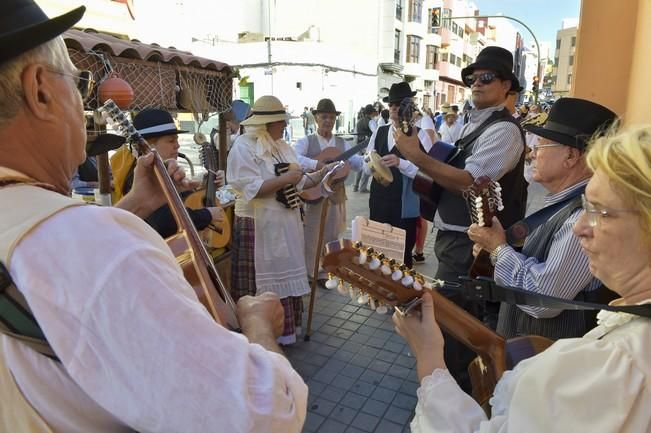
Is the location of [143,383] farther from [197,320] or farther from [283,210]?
[283,210]

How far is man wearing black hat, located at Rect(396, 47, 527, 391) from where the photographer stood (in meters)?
2.61

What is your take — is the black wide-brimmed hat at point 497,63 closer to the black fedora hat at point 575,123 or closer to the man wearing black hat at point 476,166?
the man wearing black hat at point 476,166

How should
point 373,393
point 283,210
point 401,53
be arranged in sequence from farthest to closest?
point 401,53, point 283,210, point 373,393

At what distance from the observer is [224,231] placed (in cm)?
426

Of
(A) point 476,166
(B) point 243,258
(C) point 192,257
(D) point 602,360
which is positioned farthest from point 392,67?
(D) point 602,360

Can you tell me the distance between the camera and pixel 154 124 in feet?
10.2

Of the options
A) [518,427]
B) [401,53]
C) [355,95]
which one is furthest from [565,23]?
[518,427]

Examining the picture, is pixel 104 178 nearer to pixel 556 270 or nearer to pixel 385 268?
pixel 385 268

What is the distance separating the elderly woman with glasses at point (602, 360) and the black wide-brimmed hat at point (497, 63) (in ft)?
6.47

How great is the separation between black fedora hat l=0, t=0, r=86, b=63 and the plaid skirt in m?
2.96

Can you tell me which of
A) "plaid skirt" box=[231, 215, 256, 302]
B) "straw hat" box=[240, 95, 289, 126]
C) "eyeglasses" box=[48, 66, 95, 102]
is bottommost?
"plaid skirt" box=[231, 215, 256, 302]

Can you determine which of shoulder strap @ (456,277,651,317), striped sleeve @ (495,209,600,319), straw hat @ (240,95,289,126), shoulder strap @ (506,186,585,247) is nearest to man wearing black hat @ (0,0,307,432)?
shoulder strap @ (456,277,651,317)

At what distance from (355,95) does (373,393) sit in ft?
90.8

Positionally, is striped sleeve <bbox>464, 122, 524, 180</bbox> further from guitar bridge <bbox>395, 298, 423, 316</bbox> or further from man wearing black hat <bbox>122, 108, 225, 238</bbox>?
man wearing black hat <bbox>122, 108, 225, 238</bbox>
